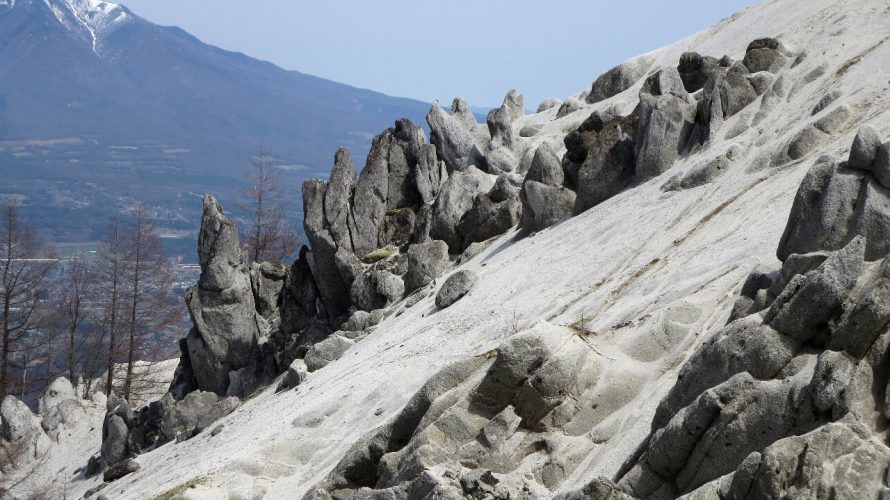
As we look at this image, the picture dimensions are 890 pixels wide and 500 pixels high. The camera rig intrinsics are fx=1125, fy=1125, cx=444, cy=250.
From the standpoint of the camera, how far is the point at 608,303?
80.0 feet

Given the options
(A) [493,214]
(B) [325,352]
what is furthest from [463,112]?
(B) [325,352]

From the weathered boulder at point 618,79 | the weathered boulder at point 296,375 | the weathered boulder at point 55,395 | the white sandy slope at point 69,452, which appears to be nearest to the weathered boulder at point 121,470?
the white sandy slope at point 69,452

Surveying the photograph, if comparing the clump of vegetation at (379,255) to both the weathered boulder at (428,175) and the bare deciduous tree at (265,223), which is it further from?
the bare deciduous tree at (265,223)

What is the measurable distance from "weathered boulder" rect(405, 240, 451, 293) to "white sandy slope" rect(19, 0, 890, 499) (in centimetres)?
139

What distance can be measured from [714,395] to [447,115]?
106 ft

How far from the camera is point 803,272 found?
55.3ft

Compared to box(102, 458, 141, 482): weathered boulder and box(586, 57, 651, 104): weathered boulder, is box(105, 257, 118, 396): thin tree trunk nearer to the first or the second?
box(102, 458, 141, 482): weathered boulder

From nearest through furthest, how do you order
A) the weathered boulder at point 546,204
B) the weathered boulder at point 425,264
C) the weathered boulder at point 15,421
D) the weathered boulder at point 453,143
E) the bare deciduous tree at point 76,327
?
1. the weathered boulder at point 546,204
2. the weathered boulder at point 425,264
3. the weathered boulder at point 453,143
4. the weathered boulder at point 15,421
5. the bare deciduous tree at point 76,327

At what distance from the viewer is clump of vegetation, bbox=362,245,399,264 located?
1636 inches

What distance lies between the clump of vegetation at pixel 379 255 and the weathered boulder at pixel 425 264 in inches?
163

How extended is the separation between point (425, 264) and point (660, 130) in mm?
8717

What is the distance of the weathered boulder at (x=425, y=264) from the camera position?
1447 inches

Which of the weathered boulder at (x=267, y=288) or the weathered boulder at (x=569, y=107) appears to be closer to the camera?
the weathered boulder at (x=267, y=288)

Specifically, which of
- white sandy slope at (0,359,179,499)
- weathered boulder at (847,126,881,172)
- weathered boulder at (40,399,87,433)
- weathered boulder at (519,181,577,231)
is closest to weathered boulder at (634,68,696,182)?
weathered boulder at (519,181,577,231)
